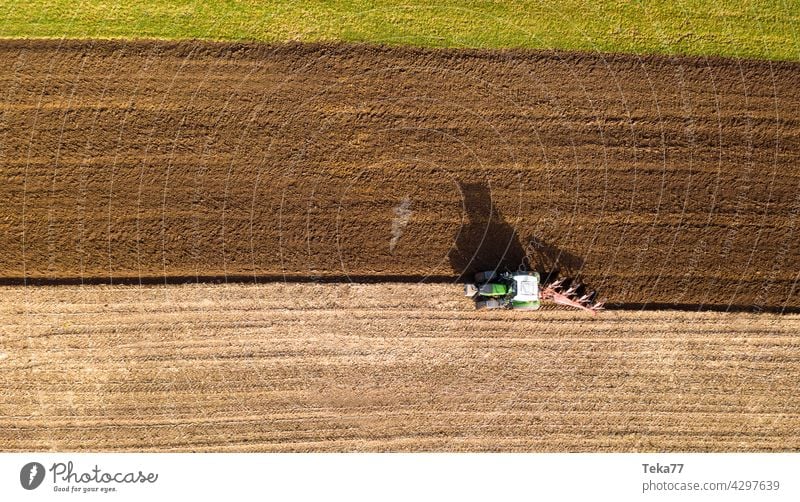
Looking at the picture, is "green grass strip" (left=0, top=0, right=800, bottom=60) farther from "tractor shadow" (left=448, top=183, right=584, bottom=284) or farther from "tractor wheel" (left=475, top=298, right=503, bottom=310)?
"tractor wheel" (left=475, top=298, right=503, bottom=310)

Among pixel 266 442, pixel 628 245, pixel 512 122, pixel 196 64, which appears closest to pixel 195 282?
pixel 266 442

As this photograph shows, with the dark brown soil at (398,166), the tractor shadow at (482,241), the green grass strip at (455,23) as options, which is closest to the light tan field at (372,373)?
the dark brown soil at (398,166)

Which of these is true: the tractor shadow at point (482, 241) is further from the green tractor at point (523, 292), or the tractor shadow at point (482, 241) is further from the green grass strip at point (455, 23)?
the green grass strip at point (455, 23)

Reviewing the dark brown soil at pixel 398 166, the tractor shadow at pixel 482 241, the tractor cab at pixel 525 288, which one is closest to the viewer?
the tractor cab at pixel 525 288

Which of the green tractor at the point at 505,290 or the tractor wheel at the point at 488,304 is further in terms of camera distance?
the tractor wheel at the point at 488,304

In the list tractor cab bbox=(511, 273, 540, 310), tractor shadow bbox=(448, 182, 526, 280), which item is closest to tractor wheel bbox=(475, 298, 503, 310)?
tractor cab bbox=(511, 273, 540, 310)
